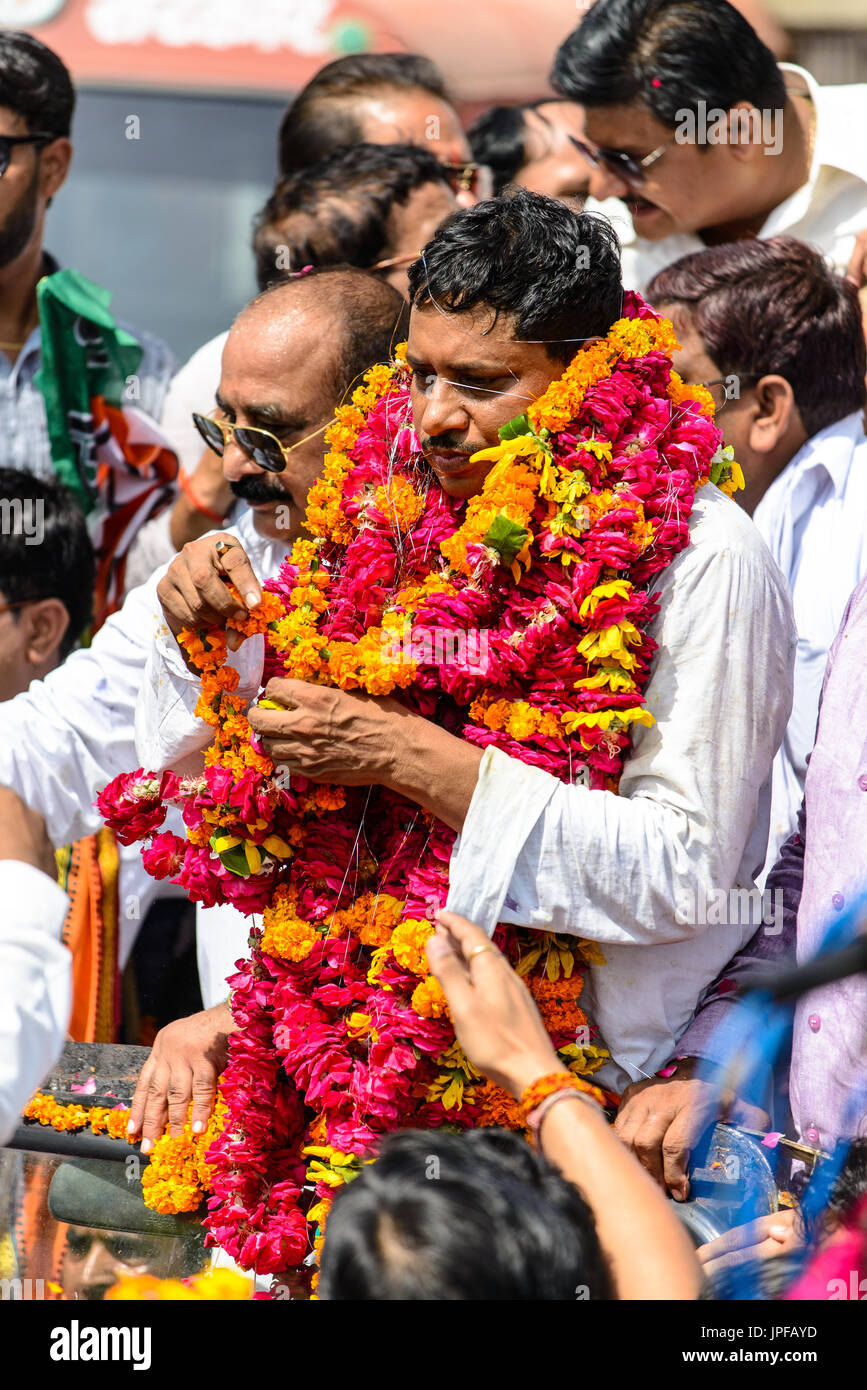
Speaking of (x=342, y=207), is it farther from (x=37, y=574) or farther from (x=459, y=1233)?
(x=459, y=1233)

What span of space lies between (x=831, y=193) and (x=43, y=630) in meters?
2.68

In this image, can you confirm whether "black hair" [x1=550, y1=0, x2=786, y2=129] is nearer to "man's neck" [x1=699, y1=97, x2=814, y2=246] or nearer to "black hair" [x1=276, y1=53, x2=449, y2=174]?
"man's neck" [x1=699, y1=97, x2=814, y2=246]

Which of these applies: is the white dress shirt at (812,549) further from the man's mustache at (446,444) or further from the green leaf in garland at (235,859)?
the green leaf in garland at (235,859)

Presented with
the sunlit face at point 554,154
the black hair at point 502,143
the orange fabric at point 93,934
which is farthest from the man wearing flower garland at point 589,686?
the black hair at point 502,143

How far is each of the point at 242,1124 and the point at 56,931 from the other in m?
0.82

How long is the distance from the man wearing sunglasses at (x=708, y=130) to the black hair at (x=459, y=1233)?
129 inches

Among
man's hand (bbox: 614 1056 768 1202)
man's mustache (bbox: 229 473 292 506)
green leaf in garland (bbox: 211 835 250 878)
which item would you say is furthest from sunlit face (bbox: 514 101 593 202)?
man's hand (bbox: 614 1056 768 1202)

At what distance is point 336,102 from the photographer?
16.8 feet

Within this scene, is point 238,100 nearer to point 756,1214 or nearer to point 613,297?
point 613,297

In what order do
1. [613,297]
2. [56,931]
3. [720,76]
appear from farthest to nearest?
1. [720,76]
2. [613,297]
3. [56,931]

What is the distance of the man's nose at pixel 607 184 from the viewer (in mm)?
4359

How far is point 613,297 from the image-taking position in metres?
2.67

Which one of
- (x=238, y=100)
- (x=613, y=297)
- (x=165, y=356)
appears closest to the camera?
(x=613, y=297)

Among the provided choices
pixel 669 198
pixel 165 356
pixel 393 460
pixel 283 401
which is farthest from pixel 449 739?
pixel 165 356
